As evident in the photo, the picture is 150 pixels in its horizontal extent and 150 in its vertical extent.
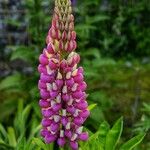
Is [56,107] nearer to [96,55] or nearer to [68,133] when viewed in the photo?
[68,133]

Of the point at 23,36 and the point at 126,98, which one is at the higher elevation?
the point at 23,36

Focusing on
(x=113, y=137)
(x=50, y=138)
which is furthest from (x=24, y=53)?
(x=50, y=138)

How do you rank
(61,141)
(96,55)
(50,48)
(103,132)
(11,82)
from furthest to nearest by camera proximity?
(96,55) → (11,82) → (103,132) → (61,141) → (50,48)

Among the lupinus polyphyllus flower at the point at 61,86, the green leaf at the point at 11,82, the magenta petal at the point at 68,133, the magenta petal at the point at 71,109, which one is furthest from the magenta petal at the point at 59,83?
the green leaf at the point at 11,82

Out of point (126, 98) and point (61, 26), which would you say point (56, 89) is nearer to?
point (61, 26)

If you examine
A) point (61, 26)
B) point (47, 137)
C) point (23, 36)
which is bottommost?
point (23, 36)

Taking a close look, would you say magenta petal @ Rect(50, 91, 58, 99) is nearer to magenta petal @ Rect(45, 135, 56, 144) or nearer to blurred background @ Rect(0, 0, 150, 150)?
magenta petal @ Rect(45, 135, 56, 144)

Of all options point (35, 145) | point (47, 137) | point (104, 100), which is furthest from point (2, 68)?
point (47, 137)
